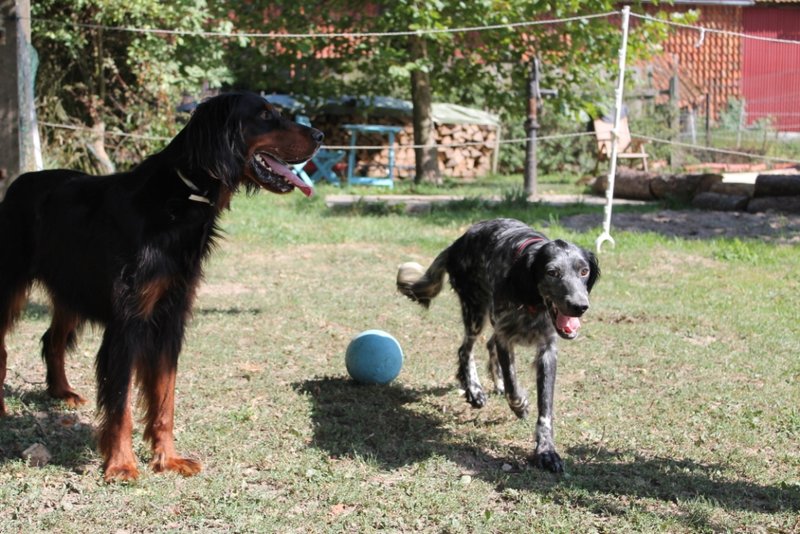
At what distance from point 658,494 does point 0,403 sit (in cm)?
350

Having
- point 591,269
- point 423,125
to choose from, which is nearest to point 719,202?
point 423,125

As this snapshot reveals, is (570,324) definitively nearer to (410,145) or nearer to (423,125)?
(423,125)

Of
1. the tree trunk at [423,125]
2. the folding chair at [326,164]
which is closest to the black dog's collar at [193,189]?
the tree trunk at [423,125]

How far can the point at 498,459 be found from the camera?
468cm

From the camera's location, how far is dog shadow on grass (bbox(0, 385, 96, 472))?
4.46 meters

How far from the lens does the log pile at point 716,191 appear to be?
13.3m

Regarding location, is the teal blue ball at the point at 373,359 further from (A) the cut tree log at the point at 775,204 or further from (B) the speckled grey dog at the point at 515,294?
(A) the cut tree log at the point at 775,204

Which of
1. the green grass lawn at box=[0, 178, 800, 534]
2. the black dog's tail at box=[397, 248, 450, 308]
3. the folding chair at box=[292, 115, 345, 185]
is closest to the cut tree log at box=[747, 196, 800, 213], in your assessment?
the green grass lawn at box=[0, 178, 800, 534]

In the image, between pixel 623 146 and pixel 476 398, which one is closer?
pixel 476 398

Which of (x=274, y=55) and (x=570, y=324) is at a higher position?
(x=274, y=55)

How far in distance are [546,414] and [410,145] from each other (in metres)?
17.8

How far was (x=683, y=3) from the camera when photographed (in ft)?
108

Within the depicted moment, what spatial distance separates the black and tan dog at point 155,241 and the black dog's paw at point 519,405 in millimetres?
1728

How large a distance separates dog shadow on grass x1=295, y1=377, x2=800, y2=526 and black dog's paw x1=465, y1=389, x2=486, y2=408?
244 millimetres
